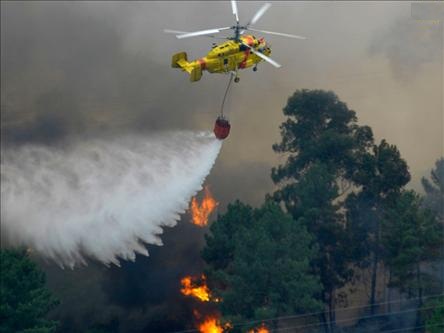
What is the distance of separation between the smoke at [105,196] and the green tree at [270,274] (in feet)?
33.2

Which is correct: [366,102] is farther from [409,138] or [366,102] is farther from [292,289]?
[292,289]

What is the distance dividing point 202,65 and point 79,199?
30.2 metres

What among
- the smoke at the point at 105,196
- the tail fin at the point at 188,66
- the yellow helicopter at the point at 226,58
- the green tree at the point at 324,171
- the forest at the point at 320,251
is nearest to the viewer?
the tail fin at the point at 188,66

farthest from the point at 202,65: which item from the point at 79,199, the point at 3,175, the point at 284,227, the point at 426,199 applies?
the point at 426,199

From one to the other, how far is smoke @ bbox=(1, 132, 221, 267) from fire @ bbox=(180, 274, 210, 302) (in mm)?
8310

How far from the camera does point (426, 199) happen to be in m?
87.4

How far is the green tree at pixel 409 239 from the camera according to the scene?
199ft

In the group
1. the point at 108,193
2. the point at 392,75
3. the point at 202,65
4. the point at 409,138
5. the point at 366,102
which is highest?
the point at 392,75

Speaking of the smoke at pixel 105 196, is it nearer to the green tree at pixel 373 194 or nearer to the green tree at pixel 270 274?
the green tree at pixel 270 274

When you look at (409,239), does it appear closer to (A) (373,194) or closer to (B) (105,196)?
(A) (373,194)

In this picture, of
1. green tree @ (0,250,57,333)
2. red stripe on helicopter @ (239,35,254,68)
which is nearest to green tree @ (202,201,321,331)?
red stripe on helicopter @ (239,35,254,68)

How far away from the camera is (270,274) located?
55625 mm

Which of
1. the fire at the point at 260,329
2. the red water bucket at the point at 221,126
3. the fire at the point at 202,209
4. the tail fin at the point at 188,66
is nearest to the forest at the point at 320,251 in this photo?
the fire at the point at 260,329

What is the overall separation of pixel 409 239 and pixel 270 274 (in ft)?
52.0
